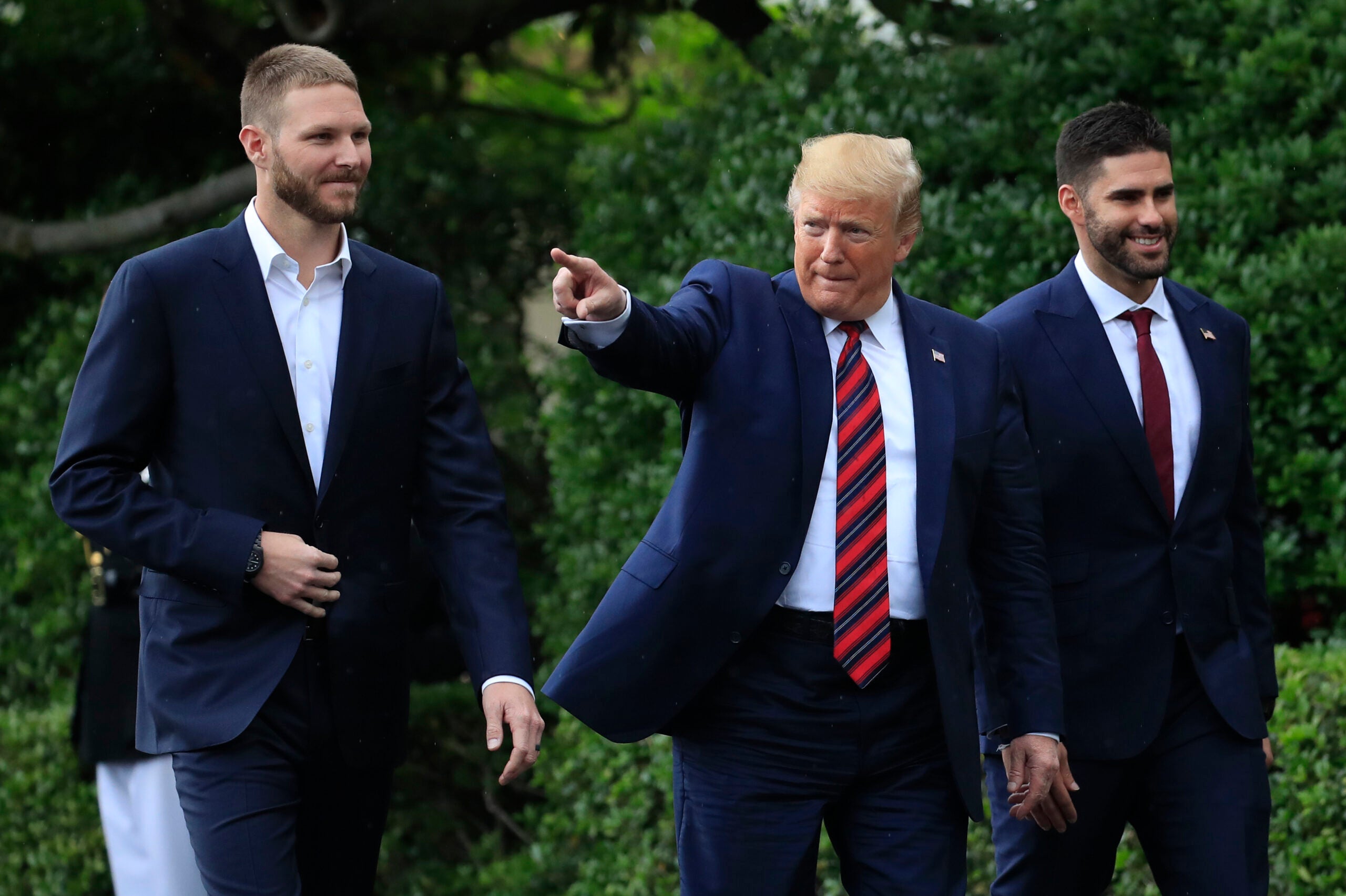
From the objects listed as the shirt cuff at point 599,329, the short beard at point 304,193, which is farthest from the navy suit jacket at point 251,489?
the shirt cuff at point 599,329

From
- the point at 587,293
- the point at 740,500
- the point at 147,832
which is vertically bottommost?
the point at 147,832

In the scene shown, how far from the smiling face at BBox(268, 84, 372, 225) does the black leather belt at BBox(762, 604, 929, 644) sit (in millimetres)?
1268

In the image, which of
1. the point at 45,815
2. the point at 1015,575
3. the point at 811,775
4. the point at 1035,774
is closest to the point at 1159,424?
the point at 1015,575

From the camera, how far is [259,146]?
382 centimetres

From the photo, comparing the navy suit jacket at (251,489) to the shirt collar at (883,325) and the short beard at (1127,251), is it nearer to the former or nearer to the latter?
the shirt collar at (883,325)

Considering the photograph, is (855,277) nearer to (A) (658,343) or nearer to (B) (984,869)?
(A) (658,343)

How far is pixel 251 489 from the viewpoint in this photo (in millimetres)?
3701

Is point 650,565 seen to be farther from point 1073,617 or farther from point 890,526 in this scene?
point 1073,617

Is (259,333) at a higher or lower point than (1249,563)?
higher

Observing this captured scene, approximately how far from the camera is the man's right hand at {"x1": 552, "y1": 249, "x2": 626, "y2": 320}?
10.9ft

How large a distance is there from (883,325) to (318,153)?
130 centimetres

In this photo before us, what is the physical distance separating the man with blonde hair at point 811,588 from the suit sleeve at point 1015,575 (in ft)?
0.53

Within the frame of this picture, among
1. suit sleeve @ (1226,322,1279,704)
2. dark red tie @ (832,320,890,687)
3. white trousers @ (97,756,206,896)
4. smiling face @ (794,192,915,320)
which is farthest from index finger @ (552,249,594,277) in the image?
white trousers @ (97,756,206,896)

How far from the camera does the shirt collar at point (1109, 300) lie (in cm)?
434
